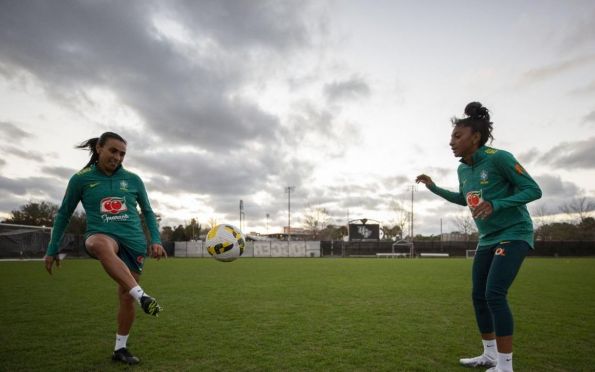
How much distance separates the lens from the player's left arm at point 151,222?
4.75 meters

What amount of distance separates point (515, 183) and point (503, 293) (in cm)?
109

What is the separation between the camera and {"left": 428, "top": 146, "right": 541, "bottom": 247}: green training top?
3631mm

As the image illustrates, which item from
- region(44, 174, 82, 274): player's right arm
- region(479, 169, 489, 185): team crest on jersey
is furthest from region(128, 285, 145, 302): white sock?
region(479, 169, 489, 185): team crest on jersey

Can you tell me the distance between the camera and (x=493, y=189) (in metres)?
3.97

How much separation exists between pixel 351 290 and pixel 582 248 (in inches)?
2115

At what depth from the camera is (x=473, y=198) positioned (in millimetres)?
4195

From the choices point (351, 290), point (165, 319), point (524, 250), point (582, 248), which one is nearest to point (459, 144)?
point (524, 250)

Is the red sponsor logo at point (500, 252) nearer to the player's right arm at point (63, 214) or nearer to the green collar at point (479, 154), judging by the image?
the green collar at point (479, 154)

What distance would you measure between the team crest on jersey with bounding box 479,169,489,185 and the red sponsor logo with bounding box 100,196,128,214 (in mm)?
4070

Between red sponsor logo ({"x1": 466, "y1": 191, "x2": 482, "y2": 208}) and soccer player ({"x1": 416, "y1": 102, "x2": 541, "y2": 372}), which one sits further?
red sponsor logo ({"x1": 466, "y1": 191, "x2": 482, "y2": 208})

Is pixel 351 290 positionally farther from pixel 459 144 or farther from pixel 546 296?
pixel 459 144

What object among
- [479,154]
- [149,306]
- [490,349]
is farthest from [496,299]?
[149,306]

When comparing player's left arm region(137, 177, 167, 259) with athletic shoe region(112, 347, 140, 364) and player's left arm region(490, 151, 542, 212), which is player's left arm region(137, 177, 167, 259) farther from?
player's left arm region(490, 151, 542, 212)

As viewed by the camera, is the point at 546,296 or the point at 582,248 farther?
the point at 582,248
